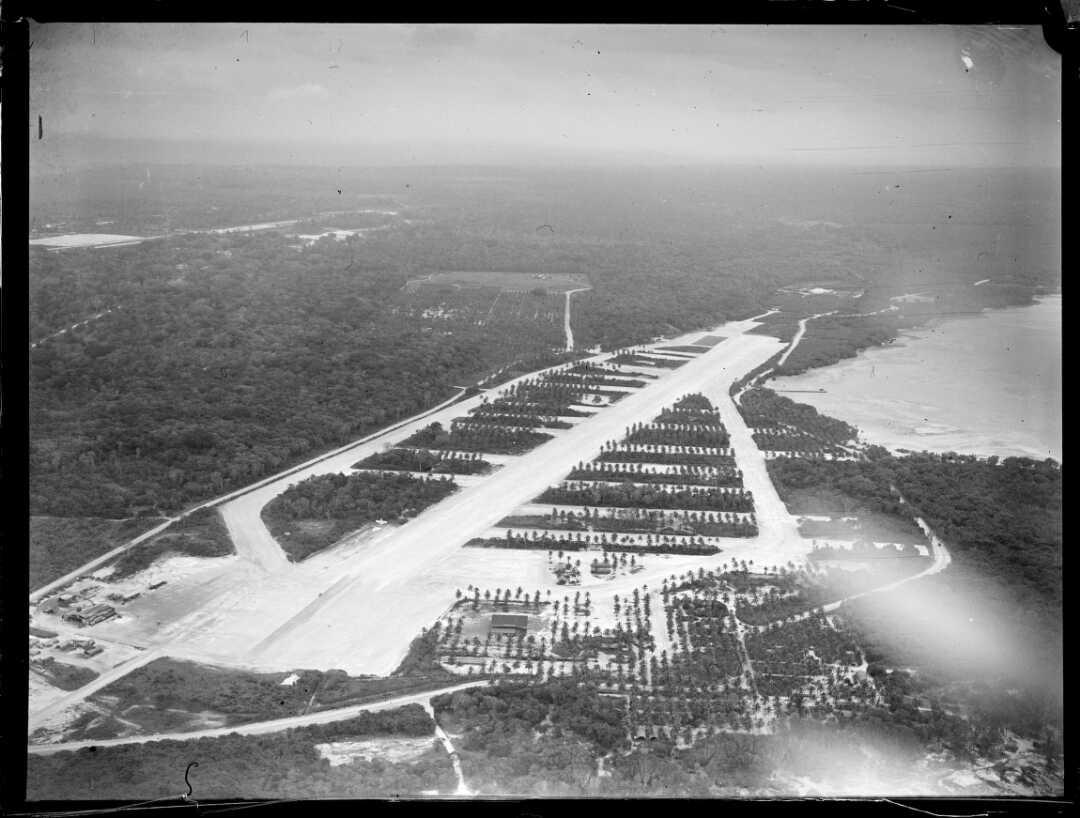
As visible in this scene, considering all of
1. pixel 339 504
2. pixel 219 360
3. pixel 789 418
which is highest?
pixel 219 360

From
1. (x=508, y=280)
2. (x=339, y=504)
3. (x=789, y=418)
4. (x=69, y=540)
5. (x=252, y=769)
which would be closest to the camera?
(x=252, y=769)

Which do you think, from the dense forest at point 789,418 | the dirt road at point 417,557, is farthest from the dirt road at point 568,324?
the dense forest at point 789,418

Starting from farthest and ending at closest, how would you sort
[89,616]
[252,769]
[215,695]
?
[89,616] → [215,695] → [252,769]

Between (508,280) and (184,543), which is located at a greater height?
(508,280)

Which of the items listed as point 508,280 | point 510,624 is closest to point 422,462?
point 510,624

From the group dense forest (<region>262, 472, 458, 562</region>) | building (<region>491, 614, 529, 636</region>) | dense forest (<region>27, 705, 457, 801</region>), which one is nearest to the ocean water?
building (<region>491, 614, 529, 636</region>)

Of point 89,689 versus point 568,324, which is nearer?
point 89,689

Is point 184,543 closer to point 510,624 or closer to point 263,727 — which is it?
point 263,727
